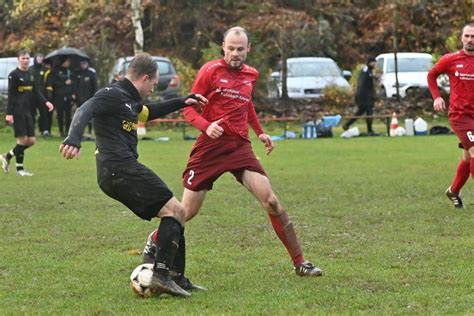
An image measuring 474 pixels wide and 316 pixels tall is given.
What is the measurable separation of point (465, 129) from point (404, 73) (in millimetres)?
21073

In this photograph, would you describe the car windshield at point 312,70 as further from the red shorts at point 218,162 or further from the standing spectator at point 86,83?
the red shorts at point 218,162

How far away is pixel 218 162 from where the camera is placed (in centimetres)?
861

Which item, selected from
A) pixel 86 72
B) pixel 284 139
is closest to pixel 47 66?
pixel 86 72

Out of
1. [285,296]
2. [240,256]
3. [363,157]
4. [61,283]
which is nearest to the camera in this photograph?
[285,296]

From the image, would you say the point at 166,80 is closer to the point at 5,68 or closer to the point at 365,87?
the point at 5,68

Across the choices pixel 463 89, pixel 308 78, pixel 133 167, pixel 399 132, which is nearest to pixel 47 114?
pixel 308 78

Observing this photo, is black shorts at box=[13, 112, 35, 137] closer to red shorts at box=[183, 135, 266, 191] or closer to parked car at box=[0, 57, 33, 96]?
red shorts at box=[183, 135, 266, 191]

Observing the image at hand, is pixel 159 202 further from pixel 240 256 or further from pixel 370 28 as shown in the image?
pixel 370 28

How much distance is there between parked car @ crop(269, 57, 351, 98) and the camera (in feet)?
105

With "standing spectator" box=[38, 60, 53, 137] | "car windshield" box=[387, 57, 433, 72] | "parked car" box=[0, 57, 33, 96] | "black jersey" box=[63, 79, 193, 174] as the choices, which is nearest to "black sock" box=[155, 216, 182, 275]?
"black jersey" box=[63, 79, 193, 174]

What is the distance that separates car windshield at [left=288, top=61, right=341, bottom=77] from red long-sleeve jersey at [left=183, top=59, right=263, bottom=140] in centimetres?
2362

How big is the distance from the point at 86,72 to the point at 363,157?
28.4ft

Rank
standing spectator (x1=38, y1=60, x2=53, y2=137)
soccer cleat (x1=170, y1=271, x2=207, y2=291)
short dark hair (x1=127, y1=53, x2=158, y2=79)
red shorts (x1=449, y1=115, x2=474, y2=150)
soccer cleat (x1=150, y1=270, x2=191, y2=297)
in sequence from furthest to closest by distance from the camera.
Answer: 1. standing spectator (x1=38, y1=60, x2=53, y2=137)
2. red shorts (x1=449, y1=115, x2=474, y2=150)
3. soccer cleat (x1=170, y1=271, x2=207, y2=291)
4. short dark hair (x1=127, y1=53, x2=158, y2=79)
5. soccer cleat (x1=150, y1=270, x2=191, y2=297)

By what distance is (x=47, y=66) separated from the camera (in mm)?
28188
